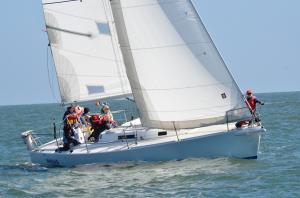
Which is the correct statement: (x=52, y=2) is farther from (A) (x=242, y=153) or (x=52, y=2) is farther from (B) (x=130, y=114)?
(A) (x=242, y=153)

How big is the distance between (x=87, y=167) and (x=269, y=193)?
6.38 metres

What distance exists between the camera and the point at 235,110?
74.9ft

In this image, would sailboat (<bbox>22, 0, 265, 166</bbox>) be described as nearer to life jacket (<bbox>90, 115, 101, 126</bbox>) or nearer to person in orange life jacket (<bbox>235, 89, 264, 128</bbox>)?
person in orange life jacket (<bbox>235, 89, 264, 128</bbox>)

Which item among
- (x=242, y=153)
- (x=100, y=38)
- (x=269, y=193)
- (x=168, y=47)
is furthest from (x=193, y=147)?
(x=100, y=38)

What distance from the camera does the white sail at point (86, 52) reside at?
27062mm

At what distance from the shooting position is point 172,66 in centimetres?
2331

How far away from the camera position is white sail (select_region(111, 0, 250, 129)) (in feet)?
75.3

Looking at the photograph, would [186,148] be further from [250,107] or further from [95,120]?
[95,120]

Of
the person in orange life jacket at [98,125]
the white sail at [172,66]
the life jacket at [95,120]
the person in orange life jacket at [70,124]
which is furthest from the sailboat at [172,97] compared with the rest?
the life jacket at [95,120]

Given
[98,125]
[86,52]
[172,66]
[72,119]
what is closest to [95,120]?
[98,125]

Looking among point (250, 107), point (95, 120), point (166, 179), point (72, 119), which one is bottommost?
point (166, 179)

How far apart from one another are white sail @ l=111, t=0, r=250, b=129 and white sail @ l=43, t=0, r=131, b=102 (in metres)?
3.27

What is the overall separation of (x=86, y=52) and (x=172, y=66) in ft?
15.7

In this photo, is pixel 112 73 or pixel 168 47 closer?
pixel 168 47
